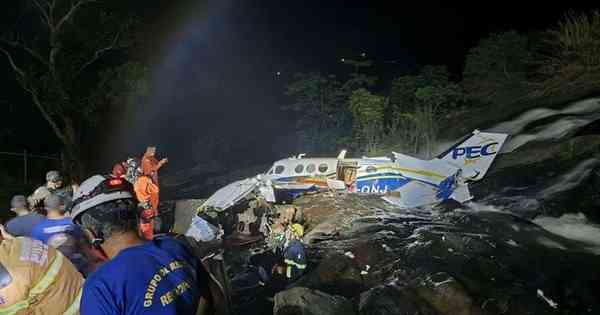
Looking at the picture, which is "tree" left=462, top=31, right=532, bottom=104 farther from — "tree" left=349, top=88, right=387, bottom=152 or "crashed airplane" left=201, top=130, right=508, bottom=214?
"crashed airplane" left=201, top=130, right=508, bottom=214

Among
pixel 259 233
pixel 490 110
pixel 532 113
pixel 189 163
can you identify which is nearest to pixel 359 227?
pixel 259 233

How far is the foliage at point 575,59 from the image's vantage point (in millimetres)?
19875

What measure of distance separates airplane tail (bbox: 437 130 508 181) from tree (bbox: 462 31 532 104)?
870 cm

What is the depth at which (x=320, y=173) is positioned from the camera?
1667cm

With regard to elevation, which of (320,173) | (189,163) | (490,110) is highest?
(490,110)

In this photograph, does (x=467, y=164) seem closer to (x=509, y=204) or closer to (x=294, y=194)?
(x=509, y=204)

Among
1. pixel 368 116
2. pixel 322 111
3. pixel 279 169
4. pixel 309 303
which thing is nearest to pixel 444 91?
pixel 368 116

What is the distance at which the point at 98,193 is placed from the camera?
2.53m

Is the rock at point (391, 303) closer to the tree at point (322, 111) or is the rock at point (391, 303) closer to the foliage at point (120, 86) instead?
the foliage at point (120, 86)

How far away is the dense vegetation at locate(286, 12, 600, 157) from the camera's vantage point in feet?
67.6

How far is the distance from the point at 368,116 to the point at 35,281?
807 inches

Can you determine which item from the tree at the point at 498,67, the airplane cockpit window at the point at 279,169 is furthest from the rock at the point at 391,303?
the tree at the point at 498,67

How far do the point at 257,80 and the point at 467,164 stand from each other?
82.6 feet

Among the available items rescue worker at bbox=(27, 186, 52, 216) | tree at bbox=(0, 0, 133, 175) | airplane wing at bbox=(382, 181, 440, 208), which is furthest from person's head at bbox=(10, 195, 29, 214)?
tree at bbox=(0, 0, 133, 175)
